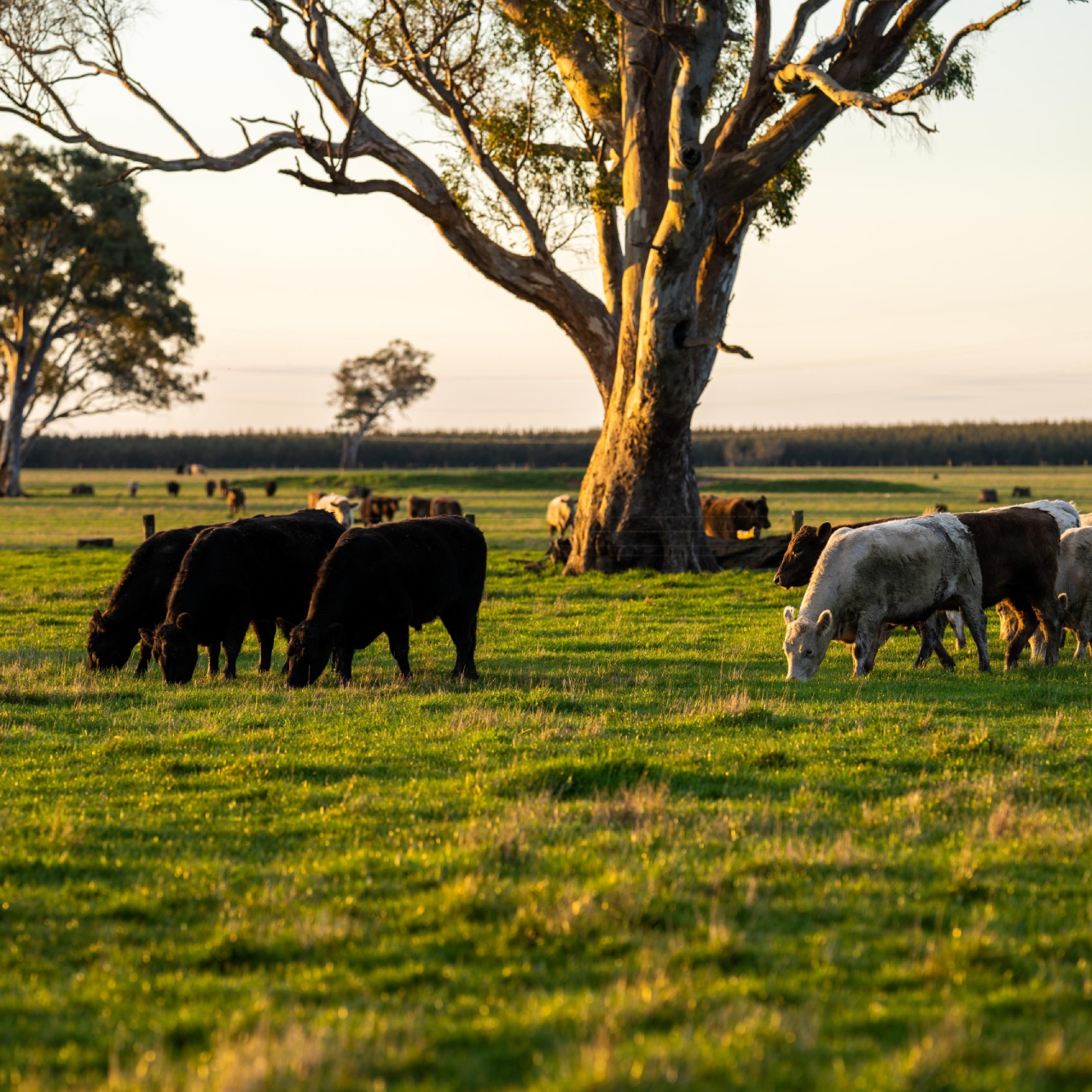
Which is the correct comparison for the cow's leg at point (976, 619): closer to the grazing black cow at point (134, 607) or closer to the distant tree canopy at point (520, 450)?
the grazing black cow at point (134, 607)

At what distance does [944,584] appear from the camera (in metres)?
12.2

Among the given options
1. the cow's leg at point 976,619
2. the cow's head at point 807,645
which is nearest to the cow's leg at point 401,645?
the cow's head at point 807,645

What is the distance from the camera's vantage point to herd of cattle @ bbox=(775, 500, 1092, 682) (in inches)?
477

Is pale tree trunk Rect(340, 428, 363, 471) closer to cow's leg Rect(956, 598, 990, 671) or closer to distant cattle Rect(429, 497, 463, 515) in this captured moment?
distant cattle Rect(429, 497, 463, 515)

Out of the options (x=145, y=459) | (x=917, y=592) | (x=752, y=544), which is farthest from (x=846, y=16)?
(x=145, y=459)

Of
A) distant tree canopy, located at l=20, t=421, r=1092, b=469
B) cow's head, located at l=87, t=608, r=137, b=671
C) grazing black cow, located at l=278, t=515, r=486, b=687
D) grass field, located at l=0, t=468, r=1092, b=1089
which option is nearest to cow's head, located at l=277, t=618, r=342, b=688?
grazing black cow, located at l=278, t=515, r=486, b=687

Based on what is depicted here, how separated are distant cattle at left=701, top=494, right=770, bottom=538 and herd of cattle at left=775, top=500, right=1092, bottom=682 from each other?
17835mm

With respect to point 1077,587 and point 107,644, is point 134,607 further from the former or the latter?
point 1077,587

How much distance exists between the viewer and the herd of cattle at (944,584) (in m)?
12.1

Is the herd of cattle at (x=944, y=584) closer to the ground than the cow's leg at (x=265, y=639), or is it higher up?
higher up

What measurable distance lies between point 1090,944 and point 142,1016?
3.57 meters

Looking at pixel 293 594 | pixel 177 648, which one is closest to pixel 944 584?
pixel 293 594

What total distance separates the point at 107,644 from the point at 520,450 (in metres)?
116

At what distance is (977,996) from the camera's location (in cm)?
440
